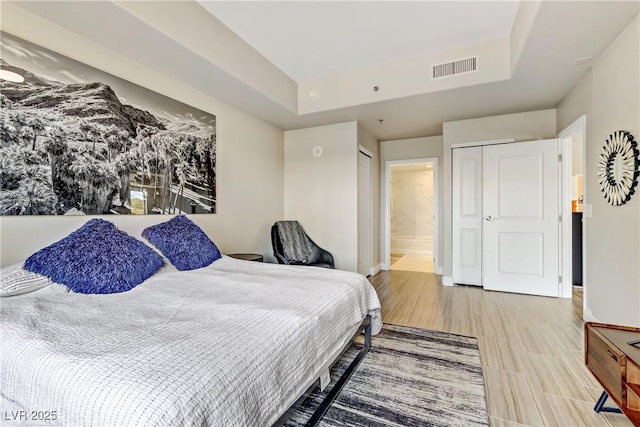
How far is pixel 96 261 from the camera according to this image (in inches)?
70.1

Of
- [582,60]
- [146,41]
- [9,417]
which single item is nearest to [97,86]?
[146,41]

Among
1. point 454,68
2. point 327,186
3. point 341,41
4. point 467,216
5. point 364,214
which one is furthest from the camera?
point 364,214

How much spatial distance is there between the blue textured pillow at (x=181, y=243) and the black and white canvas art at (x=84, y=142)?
284mm

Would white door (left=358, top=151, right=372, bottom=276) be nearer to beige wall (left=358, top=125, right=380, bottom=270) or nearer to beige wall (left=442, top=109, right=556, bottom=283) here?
beige wall (left=358, top=125, right=380, bottom=270)

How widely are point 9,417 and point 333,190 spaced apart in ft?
12.4

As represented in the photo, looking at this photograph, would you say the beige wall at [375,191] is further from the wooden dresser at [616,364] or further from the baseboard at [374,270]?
the wooden dresser at [616,364]

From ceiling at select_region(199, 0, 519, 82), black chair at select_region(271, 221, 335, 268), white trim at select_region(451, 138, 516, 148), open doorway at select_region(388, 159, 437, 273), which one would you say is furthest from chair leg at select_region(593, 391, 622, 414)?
open doorway at select_region(388, 159, 437, 273)

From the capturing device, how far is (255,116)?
3.99m

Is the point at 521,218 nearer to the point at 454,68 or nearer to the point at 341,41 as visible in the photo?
the point at 454,68

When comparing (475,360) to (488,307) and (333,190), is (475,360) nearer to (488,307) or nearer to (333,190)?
(488,307)

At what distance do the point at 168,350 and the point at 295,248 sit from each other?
3.02 m

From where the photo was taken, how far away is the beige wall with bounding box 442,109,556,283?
151 inches

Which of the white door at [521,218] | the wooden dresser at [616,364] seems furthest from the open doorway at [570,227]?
the wooden dresser at [616,364]

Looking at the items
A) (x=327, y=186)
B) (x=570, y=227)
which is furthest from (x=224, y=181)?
(x=570, y=227)
